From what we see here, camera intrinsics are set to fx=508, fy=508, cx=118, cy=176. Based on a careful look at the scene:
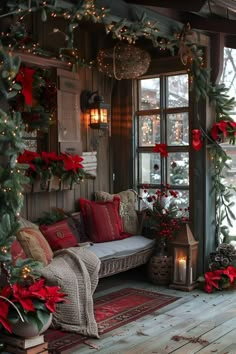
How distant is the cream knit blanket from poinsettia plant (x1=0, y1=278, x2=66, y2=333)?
517 millimetres

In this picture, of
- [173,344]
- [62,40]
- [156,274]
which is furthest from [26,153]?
[173,344]

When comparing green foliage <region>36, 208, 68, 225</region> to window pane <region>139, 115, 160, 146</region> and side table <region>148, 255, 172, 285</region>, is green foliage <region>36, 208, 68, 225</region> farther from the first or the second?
window pane <region>139, 115, 160, 146</region>

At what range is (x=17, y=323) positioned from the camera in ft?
10.5

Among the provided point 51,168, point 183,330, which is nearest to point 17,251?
point 51,168

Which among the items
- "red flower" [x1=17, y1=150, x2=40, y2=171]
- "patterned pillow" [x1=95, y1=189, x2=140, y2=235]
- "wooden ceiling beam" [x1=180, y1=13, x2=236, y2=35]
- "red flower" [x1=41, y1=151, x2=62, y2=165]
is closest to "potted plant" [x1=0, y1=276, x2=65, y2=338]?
"red flower" [x1=17, y1=150, x2=40, y2=171]

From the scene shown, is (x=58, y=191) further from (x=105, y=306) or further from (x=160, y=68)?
(x=160, y=68)

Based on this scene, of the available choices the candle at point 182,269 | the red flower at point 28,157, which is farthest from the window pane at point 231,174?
the red flower at point 28,157

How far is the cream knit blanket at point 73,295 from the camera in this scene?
387cm

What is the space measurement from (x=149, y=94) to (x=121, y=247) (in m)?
1.97

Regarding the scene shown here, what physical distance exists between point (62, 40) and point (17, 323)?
126 inches

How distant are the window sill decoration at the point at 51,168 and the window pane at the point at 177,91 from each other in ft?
4.54

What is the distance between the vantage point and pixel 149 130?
239 inches

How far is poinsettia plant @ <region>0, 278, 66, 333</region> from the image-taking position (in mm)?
3160

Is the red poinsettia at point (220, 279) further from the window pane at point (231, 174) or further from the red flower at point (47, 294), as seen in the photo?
the red flower at point (47, 294)
